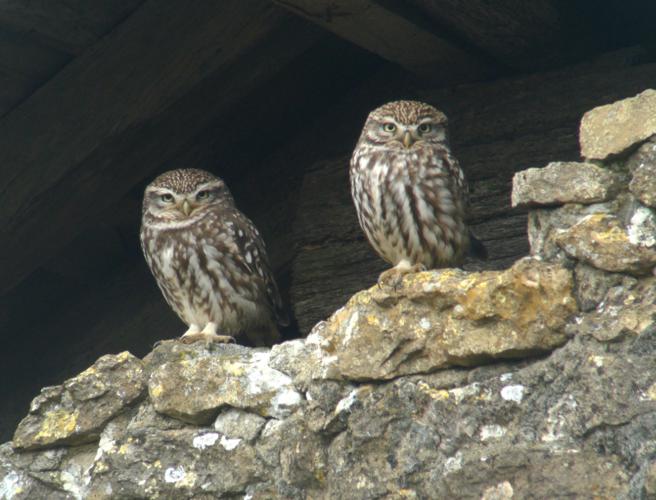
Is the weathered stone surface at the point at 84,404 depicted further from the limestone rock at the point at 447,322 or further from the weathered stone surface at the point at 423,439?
the limestone rock at the point at 447,322

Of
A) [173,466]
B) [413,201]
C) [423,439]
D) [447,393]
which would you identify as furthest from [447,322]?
[413,201]

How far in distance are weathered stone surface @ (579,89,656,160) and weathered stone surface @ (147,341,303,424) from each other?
1.15 metres

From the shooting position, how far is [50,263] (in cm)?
568

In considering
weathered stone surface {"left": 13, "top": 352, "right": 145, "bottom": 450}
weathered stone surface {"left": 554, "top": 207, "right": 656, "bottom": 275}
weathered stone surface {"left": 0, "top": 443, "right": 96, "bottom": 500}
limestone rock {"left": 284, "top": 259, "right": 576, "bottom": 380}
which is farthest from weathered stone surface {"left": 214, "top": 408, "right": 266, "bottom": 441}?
weathered stone surface {"left": 554, "top": 207, "right": 656, "bottom": 275}

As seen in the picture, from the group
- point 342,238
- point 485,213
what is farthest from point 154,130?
point 485,213

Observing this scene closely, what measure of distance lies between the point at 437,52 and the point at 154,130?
1135 mm

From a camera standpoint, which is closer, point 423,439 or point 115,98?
point 423,439

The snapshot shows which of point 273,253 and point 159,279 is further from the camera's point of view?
point 273,253

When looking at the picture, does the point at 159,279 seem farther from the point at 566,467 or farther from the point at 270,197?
the point at 566,467

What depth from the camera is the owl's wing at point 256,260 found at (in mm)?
5176

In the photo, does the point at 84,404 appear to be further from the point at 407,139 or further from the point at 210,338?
the point at 407,139

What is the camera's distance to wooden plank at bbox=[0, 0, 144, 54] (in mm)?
4266

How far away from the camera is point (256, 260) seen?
5.21 metres

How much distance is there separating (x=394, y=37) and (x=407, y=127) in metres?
0.42
